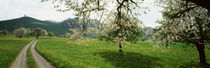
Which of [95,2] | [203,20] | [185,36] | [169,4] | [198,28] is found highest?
[169,4]

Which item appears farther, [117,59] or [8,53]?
[8,53]

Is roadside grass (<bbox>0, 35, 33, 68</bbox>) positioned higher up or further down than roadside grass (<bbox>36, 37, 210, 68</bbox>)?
higher up

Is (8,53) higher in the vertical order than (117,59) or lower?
higher

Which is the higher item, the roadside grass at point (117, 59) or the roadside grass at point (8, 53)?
the roadside grass at point (8, 53)

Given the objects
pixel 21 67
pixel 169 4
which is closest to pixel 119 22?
pixel 169 4

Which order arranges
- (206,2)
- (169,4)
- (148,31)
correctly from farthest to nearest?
1. (169,4)
2. (148,31)
3. (206,2)

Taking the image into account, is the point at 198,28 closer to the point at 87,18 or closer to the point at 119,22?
the point at 119,22

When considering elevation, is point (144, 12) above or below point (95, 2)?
below

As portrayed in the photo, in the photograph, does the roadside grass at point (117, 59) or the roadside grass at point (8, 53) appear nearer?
the roadside grass at point (117, 59)

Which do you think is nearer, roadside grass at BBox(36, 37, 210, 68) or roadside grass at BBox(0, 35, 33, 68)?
roadside grass at BBox(36, 37, 210, 68)

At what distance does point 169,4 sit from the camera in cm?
1497

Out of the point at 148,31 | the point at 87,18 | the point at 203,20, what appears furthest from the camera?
the point at 203,20

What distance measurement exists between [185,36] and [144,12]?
1213 cm

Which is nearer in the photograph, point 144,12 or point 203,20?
point 144,12
